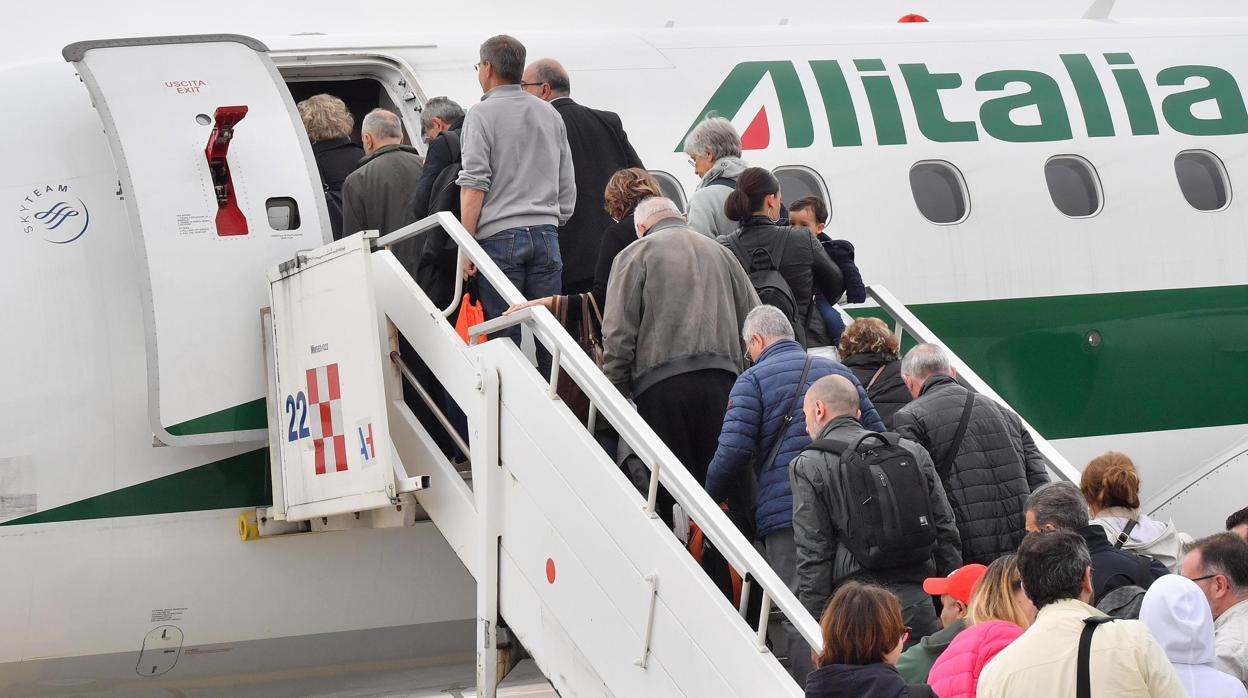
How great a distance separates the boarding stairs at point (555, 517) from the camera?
5.34 meters

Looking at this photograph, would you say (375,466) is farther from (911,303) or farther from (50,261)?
(911,303)

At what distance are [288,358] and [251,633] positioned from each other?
162 cm

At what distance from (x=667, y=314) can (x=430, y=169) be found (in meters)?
1.86

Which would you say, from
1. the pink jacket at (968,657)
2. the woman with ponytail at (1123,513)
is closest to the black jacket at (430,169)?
the woman with ponytail at (1123,513)

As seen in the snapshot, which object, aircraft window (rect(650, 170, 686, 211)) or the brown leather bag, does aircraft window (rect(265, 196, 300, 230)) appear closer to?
the brown leather bag

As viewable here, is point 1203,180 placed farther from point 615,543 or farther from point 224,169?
point 224,169

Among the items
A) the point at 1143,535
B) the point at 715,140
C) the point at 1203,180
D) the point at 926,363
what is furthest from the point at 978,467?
the point at 1203,180

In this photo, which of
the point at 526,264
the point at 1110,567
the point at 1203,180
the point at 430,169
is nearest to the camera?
the point at 1110,567

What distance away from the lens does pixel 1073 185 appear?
33.5 ft

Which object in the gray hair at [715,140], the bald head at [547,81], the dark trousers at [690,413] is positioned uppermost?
the bald head at [547,81]

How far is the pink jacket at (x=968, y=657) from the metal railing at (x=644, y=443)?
415mm

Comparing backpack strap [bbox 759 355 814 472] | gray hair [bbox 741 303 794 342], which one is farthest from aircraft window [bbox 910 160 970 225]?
backpack strap [bbox 759 355 814 472]

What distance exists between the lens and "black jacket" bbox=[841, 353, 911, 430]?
7.00m

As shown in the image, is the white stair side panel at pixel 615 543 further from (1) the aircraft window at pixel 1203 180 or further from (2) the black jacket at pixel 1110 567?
(1) the aircraft window at pixel 1203 180
